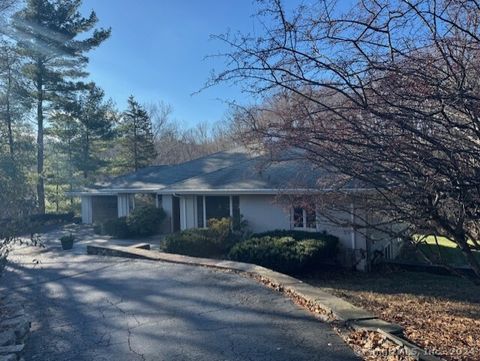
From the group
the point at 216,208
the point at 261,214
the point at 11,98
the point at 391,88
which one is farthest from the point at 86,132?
the point at 391,88

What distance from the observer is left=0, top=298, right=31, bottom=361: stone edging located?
4.87m

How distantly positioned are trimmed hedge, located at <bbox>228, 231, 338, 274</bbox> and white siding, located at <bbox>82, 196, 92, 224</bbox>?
62.6 feet

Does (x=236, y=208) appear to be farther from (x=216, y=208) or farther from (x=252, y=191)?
(x=252, y=191)

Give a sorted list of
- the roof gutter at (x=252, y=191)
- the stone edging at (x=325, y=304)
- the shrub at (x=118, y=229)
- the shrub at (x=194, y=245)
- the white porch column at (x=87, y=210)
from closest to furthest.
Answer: the stone edging at (x=325, y=304), the roof gutter at (x=252, y=191), the shrub at (x=194, y=245), the shrub at (x=118, y=229), the white porch column at (x=87, y=210)

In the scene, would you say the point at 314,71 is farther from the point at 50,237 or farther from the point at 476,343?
the point at 50,237

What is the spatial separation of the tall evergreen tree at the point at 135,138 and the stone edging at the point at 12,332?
104 ft

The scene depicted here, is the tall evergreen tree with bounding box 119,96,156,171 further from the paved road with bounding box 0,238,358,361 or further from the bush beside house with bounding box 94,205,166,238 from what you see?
the paved road with bounding box 0,238,358,361

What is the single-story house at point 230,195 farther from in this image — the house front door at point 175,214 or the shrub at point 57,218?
the shrub at point 57,218

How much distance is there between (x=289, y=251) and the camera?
11703 mm

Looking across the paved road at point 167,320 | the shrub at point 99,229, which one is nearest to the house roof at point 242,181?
the paved road at point 167,320

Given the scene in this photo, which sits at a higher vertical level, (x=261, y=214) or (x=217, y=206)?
(x=217, y=206)

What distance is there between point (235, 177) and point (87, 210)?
16105 millimetres

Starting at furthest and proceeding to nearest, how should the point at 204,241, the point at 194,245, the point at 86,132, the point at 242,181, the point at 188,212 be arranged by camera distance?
the point at 86,132 → the point at 188,212 → the point at 242,181 → the point at 204,241 → the point at 194,245

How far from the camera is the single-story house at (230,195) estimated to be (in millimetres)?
13250
